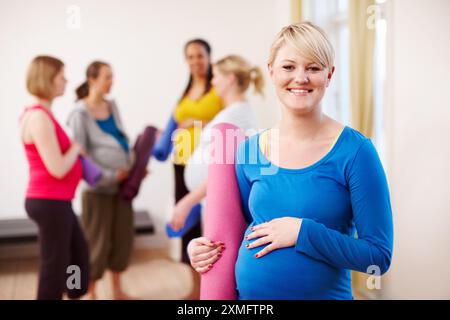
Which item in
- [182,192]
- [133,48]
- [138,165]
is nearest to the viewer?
[182,192]

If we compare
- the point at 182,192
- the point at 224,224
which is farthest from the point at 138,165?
the point at 224,224

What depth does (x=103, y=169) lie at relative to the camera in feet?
8.18

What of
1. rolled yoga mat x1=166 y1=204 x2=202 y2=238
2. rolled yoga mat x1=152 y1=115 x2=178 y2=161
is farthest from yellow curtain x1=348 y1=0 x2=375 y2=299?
rolled yoga mat x1=152 y1=115 x2=178 y2=161

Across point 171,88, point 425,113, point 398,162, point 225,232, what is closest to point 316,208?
point 225,232

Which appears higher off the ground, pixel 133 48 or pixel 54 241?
pixel 133 48

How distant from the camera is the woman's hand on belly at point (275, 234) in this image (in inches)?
37.8

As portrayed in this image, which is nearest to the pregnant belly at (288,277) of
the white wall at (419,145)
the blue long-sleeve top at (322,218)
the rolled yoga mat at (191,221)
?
the blue long-sleeve top at (322,218)

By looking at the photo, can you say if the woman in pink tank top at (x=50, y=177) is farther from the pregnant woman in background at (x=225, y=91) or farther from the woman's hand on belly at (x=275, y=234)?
the woman's hand on belly at (x=275, y=234)

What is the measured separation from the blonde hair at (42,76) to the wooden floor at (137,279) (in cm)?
125

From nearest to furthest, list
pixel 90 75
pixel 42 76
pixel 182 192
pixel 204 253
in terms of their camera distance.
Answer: pixel 204 253, pixel 42 76, pixel 182 192, pixel 90 75

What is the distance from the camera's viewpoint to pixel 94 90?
2521mm

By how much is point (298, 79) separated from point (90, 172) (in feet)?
5.15

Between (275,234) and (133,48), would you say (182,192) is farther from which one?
(275,234)

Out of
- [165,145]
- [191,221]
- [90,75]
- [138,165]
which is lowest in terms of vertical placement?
[191,221]
